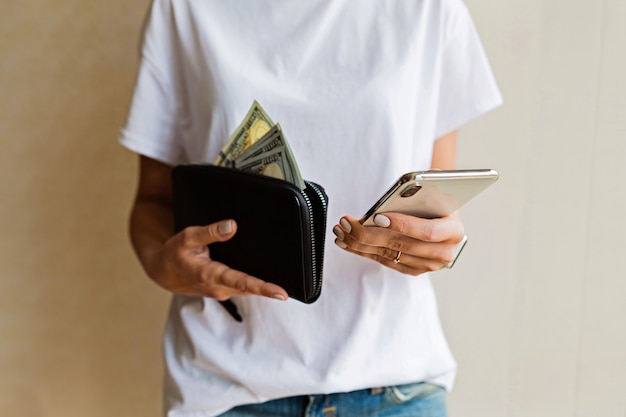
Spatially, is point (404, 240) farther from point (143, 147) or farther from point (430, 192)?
point (143, 147)

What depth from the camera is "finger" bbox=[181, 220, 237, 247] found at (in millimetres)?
801

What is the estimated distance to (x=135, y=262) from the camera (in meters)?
1.40

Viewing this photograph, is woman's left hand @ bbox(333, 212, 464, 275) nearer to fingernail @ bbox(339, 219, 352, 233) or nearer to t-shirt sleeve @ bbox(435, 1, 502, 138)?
fingernail @ bbox(339, 219, 352, 233)

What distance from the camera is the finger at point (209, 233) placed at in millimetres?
801

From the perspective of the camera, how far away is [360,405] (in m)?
0.87

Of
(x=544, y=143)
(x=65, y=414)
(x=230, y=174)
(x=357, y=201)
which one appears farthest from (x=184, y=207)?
(x=65, y=414)

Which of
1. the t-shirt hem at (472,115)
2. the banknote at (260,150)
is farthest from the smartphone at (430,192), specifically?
the t-shirt hem at (472,115)

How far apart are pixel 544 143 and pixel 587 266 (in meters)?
0.19

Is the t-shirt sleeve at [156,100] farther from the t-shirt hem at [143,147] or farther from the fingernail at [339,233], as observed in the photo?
the fingernail at [339,233]

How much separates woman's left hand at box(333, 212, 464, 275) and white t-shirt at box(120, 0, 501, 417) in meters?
0.08

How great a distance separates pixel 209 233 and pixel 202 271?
0.18ft

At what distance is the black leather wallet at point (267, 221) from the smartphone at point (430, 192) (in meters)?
0.07

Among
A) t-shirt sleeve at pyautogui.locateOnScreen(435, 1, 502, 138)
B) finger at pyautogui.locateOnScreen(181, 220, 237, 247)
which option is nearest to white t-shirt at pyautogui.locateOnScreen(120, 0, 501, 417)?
t-shirt sleeve at pyautogui.locateOnScreen(435, 1, 502, 138)

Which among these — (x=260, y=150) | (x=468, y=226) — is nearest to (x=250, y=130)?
(x=260, y=150)
